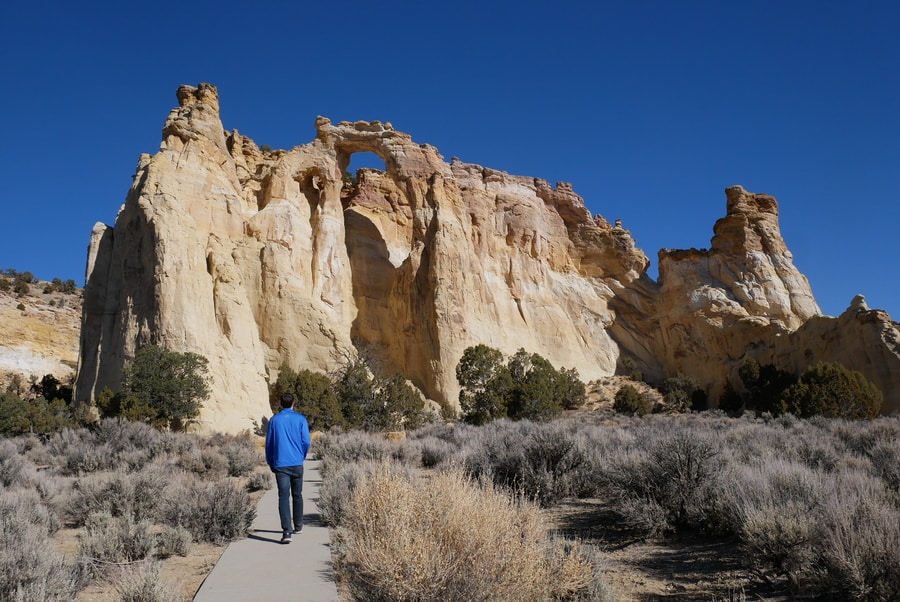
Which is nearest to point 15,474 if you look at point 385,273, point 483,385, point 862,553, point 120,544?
point 120,544

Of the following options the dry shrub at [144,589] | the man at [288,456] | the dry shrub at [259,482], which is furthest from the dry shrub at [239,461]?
the dry shrub at [144,589]

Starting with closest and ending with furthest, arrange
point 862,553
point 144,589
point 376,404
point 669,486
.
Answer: point 862,553 → point 144,589 → point 669,486 → point 376,404

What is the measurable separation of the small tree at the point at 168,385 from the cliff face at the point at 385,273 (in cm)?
209

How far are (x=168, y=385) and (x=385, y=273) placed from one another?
22.2m

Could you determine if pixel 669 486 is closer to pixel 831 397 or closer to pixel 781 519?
pixel 781 519

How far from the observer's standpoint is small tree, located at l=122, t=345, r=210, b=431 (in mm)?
23750

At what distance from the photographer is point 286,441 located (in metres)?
7.14

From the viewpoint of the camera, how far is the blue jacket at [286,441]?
23.1 ft

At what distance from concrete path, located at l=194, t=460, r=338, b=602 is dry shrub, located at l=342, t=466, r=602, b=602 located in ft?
1.72

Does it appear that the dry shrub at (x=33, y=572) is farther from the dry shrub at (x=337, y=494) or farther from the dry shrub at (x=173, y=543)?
the dry shrub at (x=337, y=494)

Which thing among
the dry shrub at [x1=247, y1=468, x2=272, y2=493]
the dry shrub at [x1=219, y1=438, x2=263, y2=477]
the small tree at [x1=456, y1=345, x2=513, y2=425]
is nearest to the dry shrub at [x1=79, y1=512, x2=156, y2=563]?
the dry shrub at [x1=247, y1=468, x2=272, y2=493]

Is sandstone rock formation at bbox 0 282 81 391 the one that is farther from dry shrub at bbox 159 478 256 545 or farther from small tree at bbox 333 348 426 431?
dry shrub at bbox 159 478 256 545

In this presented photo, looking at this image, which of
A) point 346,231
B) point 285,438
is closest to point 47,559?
point 285,438

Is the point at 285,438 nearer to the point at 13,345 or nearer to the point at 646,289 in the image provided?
the point at 13,345
